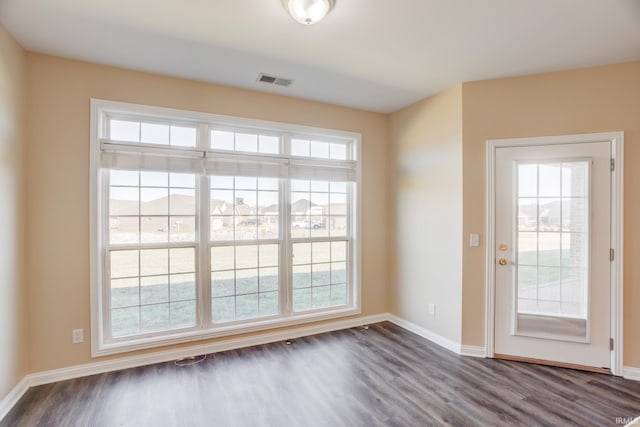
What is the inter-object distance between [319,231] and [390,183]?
3.94 ft

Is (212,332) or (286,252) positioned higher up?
(286,252)

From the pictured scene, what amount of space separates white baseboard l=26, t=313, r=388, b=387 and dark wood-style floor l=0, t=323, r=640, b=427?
7 centimetres

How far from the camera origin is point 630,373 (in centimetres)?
254

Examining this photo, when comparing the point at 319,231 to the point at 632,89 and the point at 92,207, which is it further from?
the point at 632,89

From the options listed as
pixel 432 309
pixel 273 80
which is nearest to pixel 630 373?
pixel 432 309

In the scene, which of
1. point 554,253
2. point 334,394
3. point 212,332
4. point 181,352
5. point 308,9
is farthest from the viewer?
point 212,332

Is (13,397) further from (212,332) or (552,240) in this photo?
(552,240)

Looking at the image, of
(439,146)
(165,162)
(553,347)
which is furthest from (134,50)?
(553,347)

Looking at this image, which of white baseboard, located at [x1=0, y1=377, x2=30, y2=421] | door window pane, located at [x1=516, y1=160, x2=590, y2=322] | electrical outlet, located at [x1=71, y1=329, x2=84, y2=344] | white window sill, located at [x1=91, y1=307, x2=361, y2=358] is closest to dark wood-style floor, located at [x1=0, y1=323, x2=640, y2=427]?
white baseboard, located at [x1=0, y1=377, x2=30, y2=421]

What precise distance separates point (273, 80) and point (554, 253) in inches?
125

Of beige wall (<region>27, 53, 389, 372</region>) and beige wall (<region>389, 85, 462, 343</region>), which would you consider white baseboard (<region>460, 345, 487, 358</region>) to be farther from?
beige wall (<region>27, 53, 389, 372</region>)

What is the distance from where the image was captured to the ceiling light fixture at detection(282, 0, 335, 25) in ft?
6.05

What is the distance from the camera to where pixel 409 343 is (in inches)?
130

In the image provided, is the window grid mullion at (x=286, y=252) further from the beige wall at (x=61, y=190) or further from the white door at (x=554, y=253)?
the white door at (x=554, y=253)
